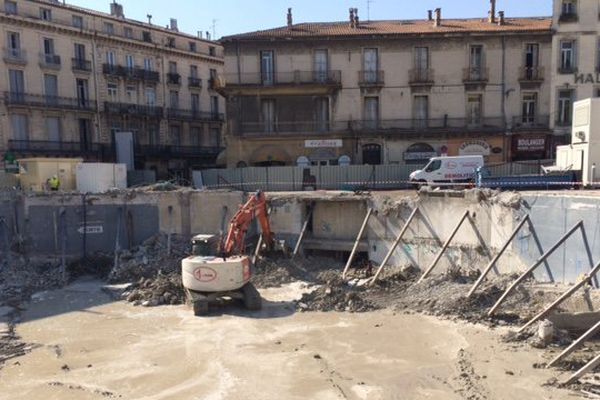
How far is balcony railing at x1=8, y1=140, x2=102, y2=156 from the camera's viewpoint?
4066cm

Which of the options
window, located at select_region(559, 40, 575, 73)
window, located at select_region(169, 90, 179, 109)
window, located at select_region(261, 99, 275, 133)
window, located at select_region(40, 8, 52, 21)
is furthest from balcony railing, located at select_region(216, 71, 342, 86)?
window, located at select_region(40, 8, 52, 21)

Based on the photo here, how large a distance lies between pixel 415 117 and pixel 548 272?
2234 cm

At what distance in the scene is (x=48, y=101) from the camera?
42438 mm

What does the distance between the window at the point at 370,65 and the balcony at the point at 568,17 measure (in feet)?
43.1

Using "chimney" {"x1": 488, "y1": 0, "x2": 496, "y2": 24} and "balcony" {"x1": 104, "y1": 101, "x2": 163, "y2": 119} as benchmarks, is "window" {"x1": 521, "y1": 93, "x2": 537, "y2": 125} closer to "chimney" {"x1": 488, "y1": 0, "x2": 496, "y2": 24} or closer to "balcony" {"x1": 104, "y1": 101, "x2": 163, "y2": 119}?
"chimney" {"x1": 488, "y1": 0, "x2": 496, "y2": 24}

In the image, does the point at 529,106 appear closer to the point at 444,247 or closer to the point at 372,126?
the point at 372,126

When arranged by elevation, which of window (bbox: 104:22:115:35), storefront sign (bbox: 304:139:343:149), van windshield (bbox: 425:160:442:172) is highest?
window (bbox: 104:22:115:35)

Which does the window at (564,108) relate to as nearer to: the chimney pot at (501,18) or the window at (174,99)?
the chimney pot at (501,18)

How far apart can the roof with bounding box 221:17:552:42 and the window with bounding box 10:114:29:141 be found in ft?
62.0

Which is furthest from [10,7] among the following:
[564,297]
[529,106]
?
[564,297]

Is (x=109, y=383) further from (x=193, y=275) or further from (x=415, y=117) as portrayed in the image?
(x=415, y=117)

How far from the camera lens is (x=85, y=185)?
28.0m

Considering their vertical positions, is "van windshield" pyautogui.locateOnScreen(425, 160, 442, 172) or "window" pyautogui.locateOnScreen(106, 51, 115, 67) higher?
"window" pyautogui.locateOnScreen(106, 51, 115, 67)

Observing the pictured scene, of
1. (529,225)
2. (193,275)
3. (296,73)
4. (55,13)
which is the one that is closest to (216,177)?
(296,73)
